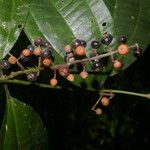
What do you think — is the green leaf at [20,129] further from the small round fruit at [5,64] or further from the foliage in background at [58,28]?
the small round fruit at [5,64]

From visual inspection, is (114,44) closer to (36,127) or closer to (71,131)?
(36,127)

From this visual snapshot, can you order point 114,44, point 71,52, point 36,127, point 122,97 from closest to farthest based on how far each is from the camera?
point 71,52 < point 114,44 < point 36,127 < point 122,97

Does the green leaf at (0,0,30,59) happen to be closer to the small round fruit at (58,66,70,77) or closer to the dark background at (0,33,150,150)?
the small round fruit at (58,66,70,77)

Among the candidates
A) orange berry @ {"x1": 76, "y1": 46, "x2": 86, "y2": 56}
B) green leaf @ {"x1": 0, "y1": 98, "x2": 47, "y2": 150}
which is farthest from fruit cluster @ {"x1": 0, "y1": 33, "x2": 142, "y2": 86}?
green leaf @ {"x1": 0, "y1": 98, "x2": 47, "y2": 150}

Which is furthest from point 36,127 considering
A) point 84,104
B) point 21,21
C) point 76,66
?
point 84,104

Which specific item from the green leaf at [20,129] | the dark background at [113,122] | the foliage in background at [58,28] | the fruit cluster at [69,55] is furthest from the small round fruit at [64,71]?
the dark background at [113,122]

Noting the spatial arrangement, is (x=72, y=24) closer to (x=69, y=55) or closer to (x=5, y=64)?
(x=69, y=55)
